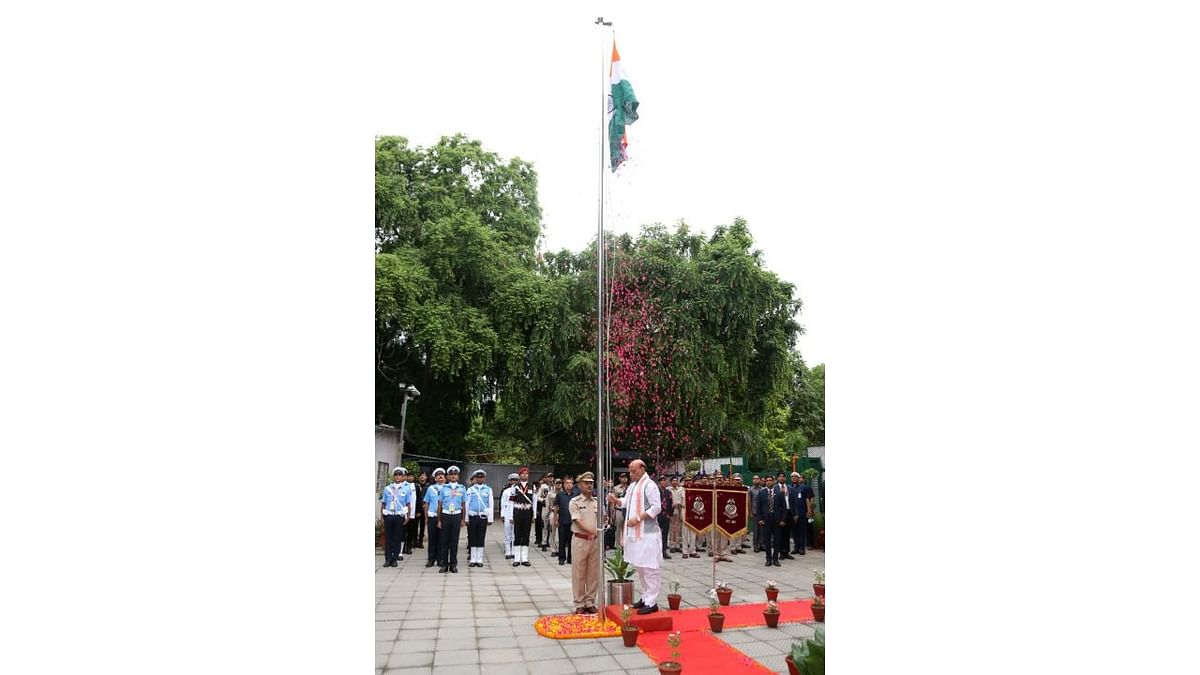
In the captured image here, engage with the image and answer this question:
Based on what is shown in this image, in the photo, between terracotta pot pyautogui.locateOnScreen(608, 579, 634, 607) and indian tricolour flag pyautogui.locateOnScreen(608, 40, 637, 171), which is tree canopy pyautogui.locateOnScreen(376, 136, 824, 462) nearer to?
indian tricolour flag pyautogui.locateOnScreen(608, 40, 637, 171)

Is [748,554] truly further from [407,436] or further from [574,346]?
[407,436]

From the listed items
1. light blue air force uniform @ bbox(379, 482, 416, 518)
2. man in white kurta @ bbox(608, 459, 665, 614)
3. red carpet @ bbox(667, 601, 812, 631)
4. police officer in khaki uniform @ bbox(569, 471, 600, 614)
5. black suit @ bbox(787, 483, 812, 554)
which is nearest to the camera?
red carpet @ bbox(667, 601, 812, 631)

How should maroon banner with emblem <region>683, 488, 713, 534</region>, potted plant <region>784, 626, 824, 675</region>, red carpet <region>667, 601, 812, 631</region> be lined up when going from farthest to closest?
maroon banner with emblem <region>683, 488, 713, 534</region> < red carpet <region>667, 601, 812, 631</region> < potted plant <region>784, 626, 824, 675</region>

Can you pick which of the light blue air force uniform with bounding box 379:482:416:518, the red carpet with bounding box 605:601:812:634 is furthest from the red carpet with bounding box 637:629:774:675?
the light blue air force uniform with bounding box 379:482:416:518

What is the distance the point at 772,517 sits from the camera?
41.7 feet

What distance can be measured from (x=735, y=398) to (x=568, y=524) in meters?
10.2

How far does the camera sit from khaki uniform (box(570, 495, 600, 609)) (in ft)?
25.4

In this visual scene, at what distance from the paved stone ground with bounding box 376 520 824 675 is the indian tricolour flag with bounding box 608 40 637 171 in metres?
4.78

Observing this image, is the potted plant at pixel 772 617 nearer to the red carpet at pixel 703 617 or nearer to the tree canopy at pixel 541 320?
the red carpet at pixel 703 617

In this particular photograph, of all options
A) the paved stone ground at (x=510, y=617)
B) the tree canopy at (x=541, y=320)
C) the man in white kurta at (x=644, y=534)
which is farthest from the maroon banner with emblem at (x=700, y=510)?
the tree canopy at (x=541, y=320)

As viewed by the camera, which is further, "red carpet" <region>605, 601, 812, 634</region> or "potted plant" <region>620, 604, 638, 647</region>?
"red carpet" <region>605, 601, 812, 634</region>

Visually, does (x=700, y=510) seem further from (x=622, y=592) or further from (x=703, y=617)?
(x=622, y=592)

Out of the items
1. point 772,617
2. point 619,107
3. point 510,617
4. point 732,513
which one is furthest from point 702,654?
point 619,107

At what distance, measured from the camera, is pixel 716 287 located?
1916cm
